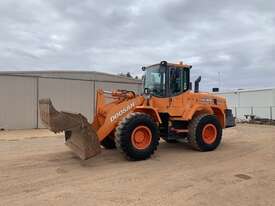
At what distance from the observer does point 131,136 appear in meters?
9.28

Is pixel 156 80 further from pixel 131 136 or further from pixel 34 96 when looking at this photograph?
pixel 34 96

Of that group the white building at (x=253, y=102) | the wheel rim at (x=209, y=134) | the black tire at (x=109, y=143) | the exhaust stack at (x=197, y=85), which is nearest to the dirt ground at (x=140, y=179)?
the black tire at (x=109, y=143)

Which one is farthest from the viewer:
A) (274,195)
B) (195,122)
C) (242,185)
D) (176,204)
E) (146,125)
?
(195,122)

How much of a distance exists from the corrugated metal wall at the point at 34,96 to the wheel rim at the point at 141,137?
46.6ft

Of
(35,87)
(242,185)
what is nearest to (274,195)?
(242,185)

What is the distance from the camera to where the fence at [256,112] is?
29491 mm

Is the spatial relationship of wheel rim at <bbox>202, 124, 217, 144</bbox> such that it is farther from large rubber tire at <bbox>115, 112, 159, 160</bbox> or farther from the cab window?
large rubber tire at <bbox>115, 112, 159, 160</bbox>

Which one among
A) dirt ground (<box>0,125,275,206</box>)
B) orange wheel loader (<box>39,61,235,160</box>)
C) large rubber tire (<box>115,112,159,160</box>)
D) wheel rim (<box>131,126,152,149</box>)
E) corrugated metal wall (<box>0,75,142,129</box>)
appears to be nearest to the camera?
dirt ground (<box>0,125,275,206</box>)

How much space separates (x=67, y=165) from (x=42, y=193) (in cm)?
237

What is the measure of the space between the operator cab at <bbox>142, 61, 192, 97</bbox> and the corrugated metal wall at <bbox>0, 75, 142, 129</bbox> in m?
13.0

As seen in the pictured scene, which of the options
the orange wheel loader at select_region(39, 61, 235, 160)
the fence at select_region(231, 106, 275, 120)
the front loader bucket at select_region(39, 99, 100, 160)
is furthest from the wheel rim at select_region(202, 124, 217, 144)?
the fence at select_region(231, 106, 275, 120)

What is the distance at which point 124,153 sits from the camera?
9.41m

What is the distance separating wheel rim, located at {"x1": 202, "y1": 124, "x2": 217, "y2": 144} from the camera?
11383mm

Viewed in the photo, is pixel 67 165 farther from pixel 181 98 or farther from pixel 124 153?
pixel 181 98
